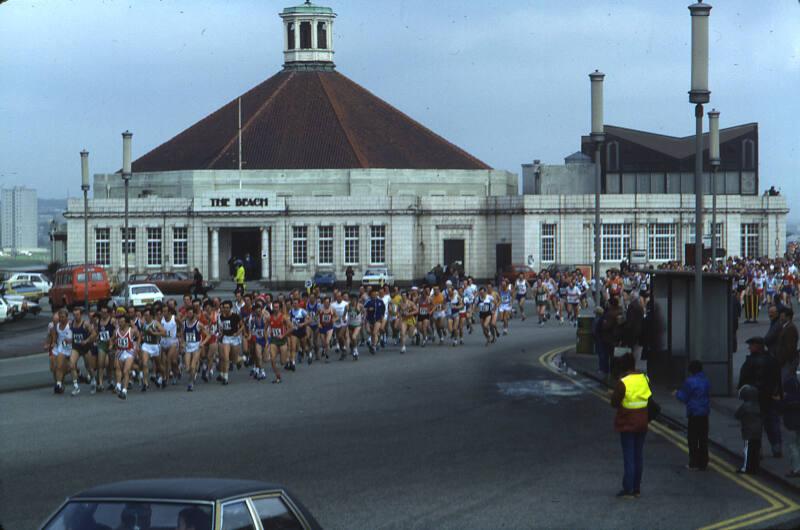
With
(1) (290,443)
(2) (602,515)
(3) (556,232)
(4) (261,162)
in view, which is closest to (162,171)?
(4) (261,162)

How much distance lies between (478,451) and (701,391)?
3.13 metres

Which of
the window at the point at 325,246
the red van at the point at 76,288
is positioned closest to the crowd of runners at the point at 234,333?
the red van at the point at 76,288

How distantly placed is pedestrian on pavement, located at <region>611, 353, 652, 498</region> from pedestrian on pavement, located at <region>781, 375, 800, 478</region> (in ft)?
6.58

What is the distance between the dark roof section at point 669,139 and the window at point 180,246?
3031 centimetres

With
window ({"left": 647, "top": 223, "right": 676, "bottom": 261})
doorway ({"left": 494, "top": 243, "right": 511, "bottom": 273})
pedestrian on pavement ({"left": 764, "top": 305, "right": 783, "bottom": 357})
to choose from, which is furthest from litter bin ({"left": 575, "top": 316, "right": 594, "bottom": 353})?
window ({"left": 647, "top": 223, "right": 676, "bottom": 261})

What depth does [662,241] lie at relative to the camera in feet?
268

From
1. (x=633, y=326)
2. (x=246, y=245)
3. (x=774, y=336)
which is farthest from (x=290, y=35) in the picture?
(x=774, y=336)

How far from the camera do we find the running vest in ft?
52.9

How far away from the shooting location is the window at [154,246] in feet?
263

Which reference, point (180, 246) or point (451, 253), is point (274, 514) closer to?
point (180, 246)

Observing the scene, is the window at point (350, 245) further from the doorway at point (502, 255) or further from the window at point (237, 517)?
the window at point (237, 517)

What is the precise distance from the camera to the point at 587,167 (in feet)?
292

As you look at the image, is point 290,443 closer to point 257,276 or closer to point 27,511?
point 27,511

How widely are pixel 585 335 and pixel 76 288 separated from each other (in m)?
31.3
